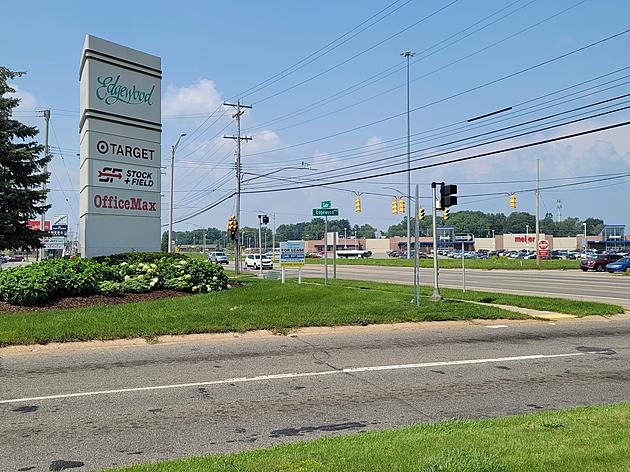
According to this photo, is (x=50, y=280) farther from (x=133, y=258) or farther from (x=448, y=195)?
(x=448, y=195)

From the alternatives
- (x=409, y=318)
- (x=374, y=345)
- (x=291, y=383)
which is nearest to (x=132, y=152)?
(x=409, y=318)

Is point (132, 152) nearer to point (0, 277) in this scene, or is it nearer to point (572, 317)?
point (0, 277)

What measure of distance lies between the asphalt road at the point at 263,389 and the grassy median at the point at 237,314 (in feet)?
3.16

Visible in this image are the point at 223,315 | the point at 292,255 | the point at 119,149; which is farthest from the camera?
the point at 292,255

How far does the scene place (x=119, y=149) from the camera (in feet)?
69.3

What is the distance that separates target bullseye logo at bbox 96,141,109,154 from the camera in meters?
20.5

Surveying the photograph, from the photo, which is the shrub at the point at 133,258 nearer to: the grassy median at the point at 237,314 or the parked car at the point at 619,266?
the grassy median at the point at 237,314

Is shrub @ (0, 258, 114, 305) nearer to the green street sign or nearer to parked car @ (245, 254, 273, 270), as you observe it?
the green street sign

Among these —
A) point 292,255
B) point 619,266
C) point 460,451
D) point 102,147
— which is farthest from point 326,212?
point 619,266

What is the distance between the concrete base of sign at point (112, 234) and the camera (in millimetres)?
20312

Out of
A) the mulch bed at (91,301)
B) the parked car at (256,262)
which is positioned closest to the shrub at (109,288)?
the mulch bed at (91,301)

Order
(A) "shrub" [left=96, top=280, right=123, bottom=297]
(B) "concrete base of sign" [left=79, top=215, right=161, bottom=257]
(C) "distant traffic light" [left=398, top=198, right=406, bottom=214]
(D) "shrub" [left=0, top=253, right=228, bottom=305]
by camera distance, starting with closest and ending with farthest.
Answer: (D) "shrub" [left=0, top=253, right=228, bottom=305] < (A) "shrub" [left=96, top=280, right=123, bottom=297] < (B) "concrete base of sign" [left=79, top=215, right=161, bottom=257] < (C) "distant traffic light" [left=398, top=198, right=406, bottom=214]

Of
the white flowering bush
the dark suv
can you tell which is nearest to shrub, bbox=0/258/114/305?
the white flowering bush

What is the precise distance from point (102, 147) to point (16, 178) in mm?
4813
